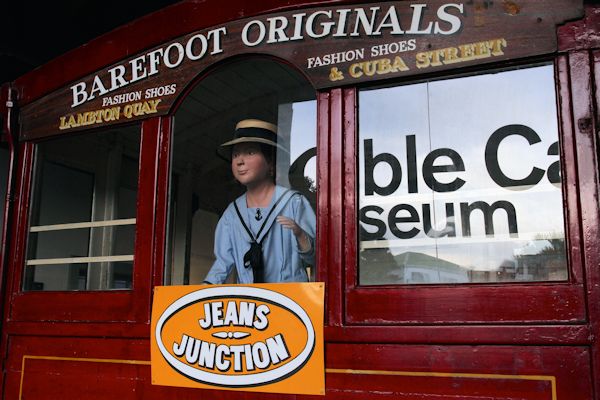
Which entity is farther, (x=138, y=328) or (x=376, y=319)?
(x=138, y=328)

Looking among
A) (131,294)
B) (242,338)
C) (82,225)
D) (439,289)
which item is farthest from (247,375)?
(82,225)

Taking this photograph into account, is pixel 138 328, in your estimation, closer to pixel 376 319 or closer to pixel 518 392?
pixel 376 319

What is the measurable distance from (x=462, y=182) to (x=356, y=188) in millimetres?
415

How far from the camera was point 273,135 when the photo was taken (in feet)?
8.89

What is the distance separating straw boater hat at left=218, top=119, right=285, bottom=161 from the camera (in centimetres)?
272

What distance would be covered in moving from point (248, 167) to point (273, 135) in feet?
0.64

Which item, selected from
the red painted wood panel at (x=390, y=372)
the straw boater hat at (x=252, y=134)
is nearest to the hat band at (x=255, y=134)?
the straw boater hat at (x=252, y=134)

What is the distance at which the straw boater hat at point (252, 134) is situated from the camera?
8.92 ft

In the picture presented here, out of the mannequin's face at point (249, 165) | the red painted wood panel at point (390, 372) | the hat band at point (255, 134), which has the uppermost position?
the hat band at point (255, 134)

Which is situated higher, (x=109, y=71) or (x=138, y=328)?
(x=109, y=71)

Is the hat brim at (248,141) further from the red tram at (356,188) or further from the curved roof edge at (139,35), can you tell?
the curved roof edge at (139,35)

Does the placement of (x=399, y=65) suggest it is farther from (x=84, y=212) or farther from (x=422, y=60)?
(x=84, y=212)

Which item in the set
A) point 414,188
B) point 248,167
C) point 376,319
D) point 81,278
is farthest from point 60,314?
point 414,188

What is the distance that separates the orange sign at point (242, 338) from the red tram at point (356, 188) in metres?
0.06
